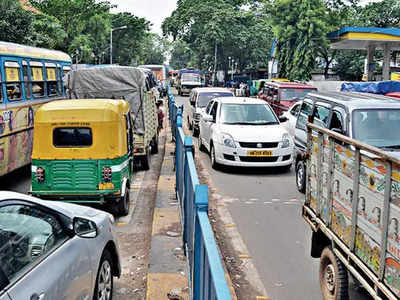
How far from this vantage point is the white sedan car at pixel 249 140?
10.9m

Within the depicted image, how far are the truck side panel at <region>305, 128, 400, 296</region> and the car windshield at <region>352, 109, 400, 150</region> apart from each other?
1754 mm

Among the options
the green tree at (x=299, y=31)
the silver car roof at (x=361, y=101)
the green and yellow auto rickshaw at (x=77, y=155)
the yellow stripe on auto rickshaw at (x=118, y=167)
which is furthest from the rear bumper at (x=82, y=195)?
the green tree at (x=299, y=31)

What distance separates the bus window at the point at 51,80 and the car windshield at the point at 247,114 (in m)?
4.50

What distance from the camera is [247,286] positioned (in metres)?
5.45

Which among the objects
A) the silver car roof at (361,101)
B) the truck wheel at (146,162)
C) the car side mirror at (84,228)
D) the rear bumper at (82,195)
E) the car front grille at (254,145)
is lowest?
the truck wheel at (146,162)

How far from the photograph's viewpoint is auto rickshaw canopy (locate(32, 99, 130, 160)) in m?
7.62

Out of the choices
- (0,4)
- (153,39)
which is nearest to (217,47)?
(0,4)

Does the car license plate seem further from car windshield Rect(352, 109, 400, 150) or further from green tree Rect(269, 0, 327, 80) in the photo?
green tree Rect(269, 0, 327, 80)

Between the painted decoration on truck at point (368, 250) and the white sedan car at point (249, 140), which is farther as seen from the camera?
the white sedan car at point (249, 140)

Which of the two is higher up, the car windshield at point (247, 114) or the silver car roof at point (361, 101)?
the silver car roof at point (361, 101)

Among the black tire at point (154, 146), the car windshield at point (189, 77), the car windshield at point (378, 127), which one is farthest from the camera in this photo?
the car windshield at point (189, 77)

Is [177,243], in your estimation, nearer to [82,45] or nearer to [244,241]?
[244,241]

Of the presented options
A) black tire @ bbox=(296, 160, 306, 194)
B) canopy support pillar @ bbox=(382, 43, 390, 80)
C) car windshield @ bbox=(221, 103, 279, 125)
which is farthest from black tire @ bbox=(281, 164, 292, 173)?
canopy support pillar @ bbox=(382, 43, 390, 80)

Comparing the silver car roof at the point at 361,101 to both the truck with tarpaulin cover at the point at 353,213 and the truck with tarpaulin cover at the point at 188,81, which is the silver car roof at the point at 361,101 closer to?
the truck with tarpaulin cover at the point at 353,213
